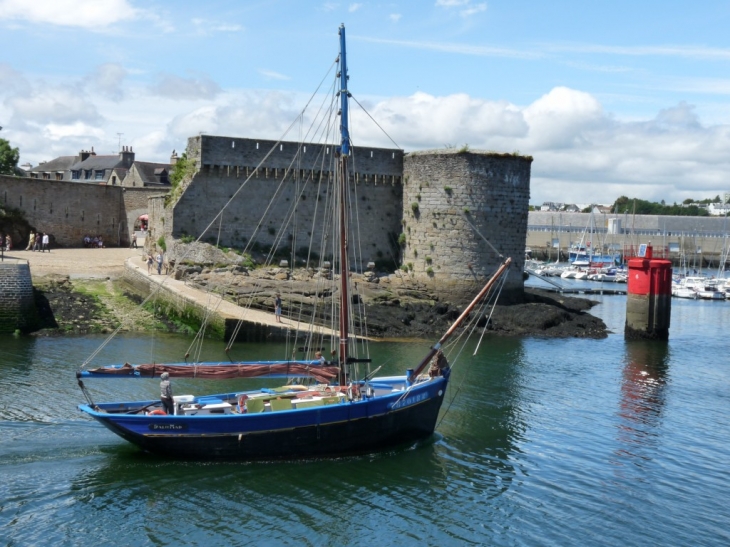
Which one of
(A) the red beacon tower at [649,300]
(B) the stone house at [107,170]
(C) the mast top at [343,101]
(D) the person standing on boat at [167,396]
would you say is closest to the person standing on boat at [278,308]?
(C) the mast top at [343,101]

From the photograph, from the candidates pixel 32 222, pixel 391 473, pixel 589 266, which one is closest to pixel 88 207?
pixel 32 222

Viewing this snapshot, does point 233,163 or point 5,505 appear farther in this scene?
point 233,163

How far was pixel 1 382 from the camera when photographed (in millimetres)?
21359

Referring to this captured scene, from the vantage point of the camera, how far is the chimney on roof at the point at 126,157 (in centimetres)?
6462

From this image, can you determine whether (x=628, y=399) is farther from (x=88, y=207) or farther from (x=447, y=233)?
(x=88, y=207)

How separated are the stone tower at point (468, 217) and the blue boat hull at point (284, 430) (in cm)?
1655

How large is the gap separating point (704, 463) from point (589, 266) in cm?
6711

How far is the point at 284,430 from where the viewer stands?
56.9 ft

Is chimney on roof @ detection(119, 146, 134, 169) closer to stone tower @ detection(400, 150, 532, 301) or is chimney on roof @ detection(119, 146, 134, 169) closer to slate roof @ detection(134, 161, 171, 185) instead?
slate roof @ detection(134, 161, 171, 185)

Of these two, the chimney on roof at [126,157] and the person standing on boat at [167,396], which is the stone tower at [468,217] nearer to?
the person standing on boat at [167,396]

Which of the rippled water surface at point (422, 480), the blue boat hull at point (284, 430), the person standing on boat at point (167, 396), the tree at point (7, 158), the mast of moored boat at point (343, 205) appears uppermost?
the tree at point (7, 158)

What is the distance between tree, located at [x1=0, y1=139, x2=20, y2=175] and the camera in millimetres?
57316

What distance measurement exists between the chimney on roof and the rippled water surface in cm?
4201

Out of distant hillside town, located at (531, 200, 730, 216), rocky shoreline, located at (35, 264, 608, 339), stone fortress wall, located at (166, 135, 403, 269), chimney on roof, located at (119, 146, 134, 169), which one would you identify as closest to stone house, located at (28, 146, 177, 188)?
chimney on roof, located at (119, 146, 134, 169)
